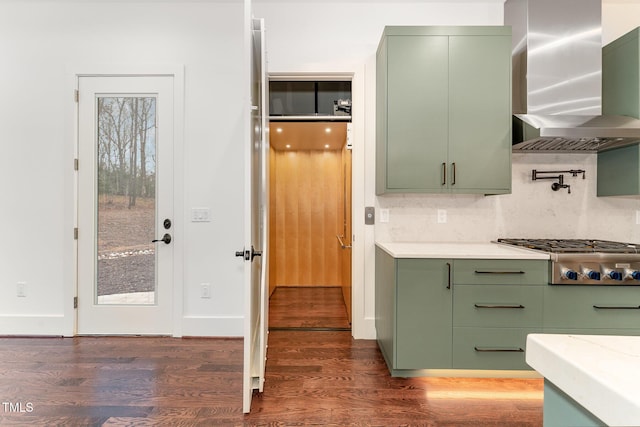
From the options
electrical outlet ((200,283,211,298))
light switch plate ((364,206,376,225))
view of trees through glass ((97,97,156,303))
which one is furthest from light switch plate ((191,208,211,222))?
light switch plate ((364,206,376,225))

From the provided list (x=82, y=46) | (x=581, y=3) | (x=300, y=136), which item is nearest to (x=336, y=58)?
(x=300, y=136)

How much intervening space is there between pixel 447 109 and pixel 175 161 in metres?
2.25

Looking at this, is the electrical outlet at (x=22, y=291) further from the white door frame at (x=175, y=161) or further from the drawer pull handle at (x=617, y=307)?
the drawer pull handle at (x=617, y=307)

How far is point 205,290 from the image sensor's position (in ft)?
9.49

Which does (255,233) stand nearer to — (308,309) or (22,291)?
(308,309)

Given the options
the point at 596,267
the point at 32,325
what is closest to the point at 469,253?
the point at 596,267

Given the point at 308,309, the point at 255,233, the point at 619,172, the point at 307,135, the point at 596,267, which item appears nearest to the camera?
the point at 596,267

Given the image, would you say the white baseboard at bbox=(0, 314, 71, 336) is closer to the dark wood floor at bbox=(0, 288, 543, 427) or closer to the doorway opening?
the dark wood floor at bbox=(0, 288, 543, 427)

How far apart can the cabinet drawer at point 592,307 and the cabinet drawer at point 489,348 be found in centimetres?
18

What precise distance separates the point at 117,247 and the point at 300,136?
2.30 m

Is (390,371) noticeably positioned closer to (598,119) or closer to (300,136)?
(598,119)

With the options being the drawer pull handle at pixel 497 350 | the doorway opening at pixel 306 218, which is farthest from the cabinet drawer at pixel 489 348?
the doorway opening at pixel 306 218

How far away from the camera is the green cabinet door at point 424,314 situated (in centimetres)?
210

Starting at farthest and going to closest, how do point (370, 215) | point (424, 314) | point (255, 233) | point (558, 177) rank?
point (370, 215) < point (558, 177) < point (255, 233) < point (424, 314)
